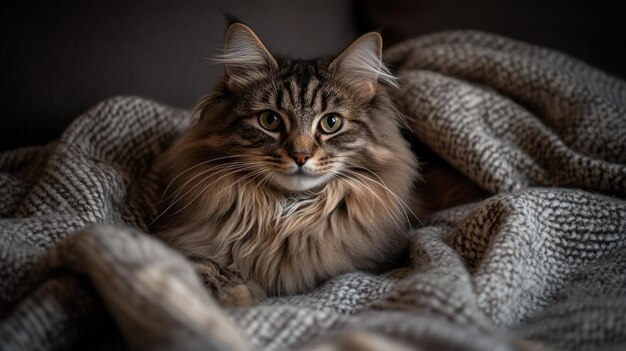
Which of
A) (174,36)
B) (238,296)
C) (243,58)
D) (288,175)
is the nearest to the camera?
(238,296)

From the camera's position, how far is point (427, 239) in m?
1.38

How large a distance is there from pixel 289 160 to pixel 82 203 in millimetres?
547

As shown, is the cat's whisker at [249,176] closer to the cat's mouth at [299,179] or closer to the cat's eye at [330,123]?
the cat's mouth at [299,179]

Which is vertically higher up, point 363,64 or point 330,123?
point 363,64

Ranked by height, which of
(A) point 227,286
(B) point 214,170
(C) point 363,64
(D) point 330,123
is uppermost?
(C) point 363,64

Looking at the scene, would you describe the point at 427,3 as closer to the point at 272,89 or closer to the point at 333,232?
the point at 272,89

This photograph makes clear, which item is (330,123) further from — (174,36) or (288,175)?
(174,36)

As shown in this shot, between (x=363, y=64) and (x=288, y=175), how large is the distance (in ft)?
1.30

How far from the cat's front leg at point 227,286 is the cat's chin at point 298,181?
26 centimetres

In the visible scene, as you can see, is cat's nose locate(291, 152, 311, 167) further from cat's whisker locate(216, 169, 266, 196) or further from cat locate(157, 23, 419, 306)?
cat's whisker locate(216, 169, 266, 196)

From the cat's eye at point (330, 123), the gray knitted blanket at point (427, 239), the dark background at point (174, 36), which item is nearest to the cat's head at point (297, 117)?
the cat's eye at point (330, 123)

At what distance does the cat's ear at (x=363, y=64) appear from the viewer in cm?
142

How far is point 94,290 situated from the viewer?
1.00 metres

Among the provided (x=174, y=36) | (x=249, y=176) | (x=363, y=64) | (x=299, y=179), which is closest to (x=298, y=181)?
(x=299, y=179)
